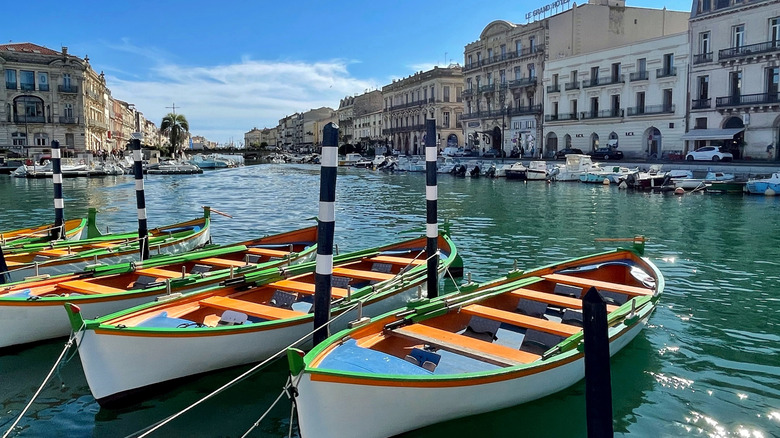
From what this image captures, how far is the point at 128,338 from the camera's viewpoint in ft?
21.3

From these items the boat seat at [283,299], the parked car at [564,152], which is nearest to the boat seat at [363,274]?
the boat seat at [283,299]

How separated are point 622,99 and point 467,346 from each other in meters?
51.8

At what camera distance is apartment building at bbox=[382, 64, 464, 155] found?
84562 millimetres

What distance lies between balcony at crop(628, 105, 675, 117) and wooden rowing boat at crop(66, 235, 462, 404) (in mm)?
45775

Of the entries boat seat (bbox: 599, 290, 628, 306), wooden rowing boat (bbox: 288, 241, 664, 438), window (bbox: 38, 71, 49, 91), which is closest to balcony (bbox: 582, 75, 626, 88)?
wooden rowing boat (bbox: 288, 241, 664, 438)

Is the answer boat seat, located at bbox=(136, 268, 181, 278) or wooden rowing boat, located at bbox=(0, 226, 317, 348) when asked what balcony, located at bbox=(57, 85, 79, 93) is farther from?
boat seat, located at bbox=(136, 268, 181, 278)

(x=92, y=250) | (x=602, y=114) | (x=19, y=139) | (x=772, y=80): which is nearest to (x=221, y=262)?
(x=92, y=250)

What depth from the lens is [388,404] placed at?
539cm

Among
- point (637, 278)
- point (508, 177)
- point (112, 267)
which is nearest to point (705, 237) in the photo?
point (637, 278)

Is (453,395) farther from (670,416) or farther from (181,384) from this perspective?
(181,384)

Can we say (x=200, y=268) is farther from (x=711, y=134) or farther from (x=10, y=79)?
(x=10, y=79)

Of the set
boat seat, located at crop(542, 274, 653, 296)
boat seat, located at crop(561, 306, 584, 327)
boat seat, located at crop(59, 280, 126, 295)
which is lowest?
boat seat, located at crop(561, 306, 584, 327)

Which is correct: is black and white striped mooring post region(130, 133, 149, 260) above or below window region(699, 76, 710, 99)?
below

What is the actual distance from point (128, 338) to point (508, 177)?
48.0 m
